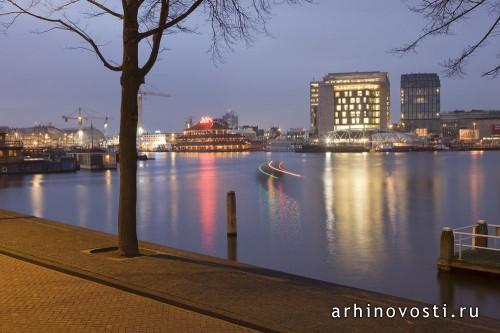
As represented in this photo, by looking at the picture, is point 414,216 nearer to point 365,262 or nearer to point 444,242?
point 365,262

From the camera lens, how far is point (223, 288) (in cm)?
1061

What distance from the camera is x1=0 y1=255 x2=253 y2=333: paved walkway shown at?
26.8ft

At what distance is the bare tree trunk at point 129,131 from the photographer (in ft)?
44.3

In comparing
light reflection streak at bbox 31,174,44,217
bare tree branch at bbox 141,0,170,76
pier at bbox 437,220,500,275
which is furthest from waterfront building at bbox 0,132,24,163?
pier at bbox 437,220,500,275

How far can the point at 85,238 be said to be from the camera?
16.5 m

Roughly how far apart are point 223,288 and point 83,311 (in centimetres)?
279

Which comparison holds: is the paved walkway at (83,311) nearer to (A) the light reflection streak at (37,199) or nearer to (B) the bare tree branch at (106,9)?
(B) the bare tree branch at (106,9)

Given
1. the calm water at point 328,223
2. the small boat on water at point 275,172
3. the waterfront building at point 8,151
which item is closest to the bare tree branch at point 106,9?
the calm water at point 328,223

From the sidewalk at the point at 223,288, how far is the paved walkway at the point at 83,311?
205 millimetres

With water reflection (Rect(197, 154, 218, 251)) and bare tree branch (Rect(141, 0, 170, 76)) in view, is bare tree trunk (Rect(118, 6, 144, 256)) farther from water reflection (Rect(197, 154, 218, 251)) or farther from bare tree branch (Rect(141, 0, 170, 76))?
water reflection (Rect(197, 154, 218, 251))

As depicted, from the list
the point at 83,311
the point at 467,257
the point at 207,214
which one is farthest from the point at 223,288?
the point at 207,214

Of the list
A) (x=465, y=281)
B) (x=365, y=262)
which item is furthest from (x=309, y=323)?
(x=365, y=262)

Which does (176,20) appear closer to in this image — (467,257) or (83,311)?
(83,311)

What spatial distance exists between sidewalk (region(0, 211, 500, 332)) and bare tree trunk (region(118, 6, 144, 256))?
716 millimetres
